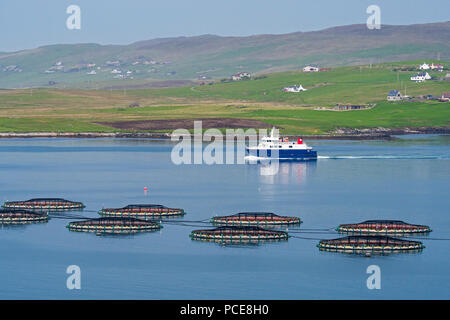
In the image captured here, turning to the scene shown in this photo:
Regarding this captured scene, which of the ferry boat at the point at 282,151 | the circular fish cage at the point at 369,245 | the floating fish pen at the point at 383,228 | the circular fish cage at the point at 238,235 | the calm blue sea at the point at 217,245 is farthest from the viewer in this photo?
the ferry boat at the point at 282,151

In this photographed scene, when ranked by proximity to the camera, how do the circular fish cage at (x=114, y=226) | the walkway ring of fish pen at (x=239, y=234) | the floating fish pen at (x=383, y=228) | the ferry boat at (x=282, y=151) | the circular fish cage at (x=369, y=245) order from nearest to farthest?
1. the circular fish cage at (x=369, y=245)
2. the walkway ring of fish pen at (x=239, y=234)
3. the floating fish pen at (x=383, y=228)
4. the circular fish cage at (x=114, y=226)
5. the ferry boat at (x=282, y=151)

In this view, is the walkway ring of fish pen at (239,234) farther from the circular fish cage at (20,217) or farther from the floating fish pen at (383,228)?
the circular fish cage at (20,217)

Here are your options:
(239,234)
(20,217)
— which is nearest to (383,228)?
(239,234)

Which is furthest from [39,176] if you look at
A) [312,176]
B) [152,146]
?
[152,146]

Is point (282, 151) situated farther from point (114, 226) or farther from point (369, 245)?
point (369, 245)

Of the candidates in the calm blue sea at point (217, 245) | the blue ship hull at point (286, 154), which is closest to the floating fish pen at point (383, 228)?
the calm blue sea at point (217, 245)

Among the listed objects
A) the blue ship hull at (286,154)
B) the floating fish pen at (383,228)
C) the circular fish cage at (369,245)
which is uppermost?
the blue ship hull at (286,154)
